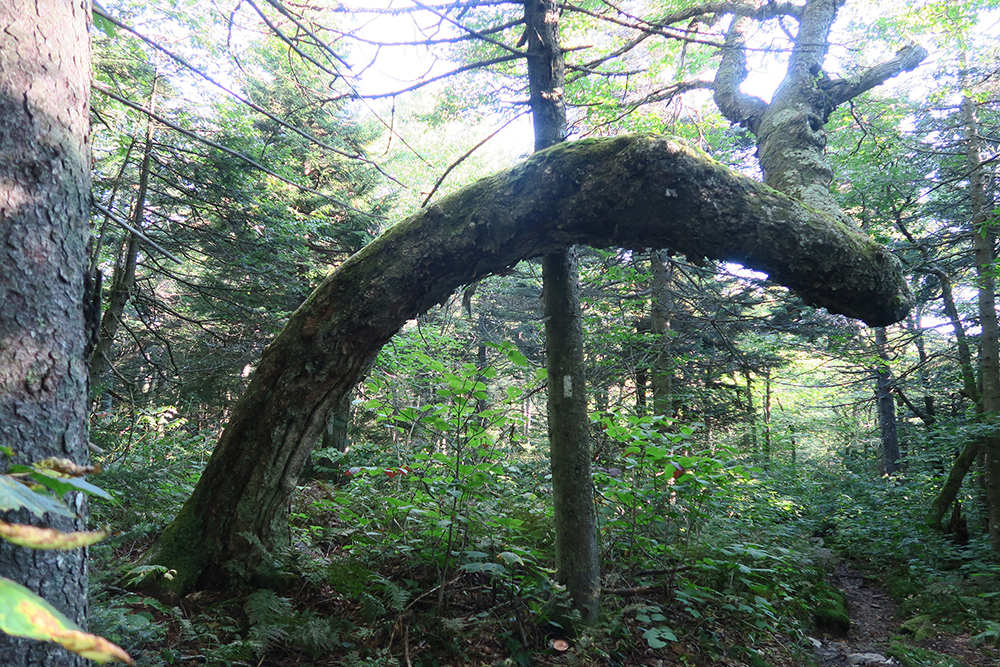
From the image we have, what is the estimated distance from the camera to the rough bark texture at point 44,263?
1.40m

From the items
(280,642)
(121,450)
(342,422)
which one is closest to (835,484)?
(342,422)

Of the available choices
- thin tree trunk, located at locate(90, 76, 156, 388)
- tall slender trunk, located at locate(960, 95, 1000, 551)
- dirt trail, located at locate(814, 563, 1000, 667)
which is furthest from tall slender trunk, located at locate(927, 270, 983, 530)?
thin tree trunk, located at locate(90, 76, 156, 388)

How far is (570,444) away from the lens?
3.70 m

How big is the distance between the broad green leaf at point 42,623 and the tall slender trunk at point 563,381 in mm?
A: 3380

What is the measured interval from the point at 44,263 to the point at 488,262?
2305 millimetres

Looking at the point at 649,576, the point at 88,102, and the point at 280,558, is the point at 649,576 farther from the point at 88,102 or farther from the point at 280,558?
the point at 88,102

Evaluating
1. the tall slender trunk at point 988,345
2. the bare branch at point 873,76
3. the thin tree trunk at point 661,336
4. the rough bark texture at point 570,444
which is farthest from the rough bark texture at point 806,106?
the tall slender trunk at point 988,345

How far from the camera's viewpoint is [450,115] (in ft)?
18.7

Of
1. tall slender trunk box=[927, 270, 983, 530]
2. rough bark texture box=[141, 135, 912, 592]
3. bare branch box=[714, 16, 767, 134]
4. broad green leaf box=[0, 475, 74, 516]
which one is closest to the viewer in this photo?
broad green leaf box=[0, 475, 74, 516]

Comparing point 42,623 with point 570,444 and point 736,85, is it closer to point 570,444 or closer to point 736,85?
point 570,444

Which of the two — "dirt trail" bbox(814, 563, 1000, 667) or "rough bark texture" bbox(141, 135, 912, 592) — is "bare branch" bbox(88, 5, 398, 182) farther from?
"dirt trail" bbox(814, 563, 1000, 667)

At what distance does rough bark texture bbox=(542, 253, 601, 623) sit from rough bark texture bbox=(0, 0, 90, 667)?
280 centimetres

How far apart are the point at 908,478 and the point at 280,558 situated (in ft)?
41.5

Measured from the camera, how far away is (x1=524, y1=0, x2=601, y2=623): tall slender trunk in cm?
357
